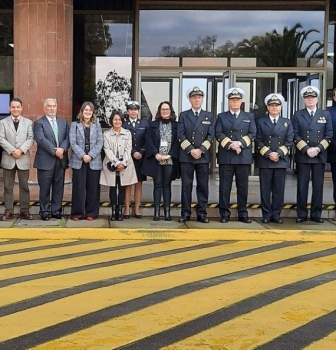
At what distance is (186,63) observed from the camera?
15211 mm

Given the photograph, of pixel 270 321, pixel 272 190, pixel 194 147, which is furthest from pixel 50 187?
pixel 270 321

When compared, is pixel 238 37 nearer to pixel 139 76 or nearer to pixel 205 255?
pixel 139 76

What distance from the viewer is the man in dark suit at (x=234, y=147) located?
9.48 m

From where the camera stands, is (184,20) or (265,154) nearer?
(265,154)

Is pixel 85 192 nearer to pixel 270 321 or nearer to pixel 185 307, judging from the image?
pixel 185 307

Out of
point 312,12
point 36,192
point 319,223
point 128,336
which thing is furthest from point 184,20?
point 128,336

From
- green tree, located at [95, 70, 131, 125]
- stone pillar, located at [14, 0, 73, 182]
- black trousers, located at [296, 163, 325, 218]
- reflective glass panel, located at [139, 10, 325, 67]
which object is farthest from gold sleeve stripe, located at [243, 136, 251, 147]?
green tree, located at [95, 70, 131, 125]

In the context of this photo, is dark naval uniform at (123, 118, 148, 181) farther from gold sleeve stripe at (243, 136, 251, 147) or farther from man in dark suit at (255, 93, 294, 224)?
man in dark suit at (255, 93, 294, 224)

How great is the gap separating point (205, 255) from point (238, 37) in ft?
28.9

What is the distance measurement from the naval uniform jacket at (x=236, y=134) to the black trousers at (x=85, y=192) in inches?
77.4

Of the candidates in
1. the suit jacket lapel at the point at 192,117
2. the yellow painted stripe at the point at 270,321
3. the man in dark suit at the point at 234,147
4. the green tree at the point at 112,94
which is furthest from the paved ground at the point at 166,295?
the green tree at the point at 112,94

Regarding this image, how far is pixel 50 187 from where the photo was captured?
974 cm

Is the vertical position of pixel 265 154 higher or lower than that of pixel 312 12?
lower

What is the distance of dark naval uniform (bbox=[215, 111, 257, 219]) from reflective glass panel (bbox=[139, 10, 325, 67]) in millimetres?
5989
